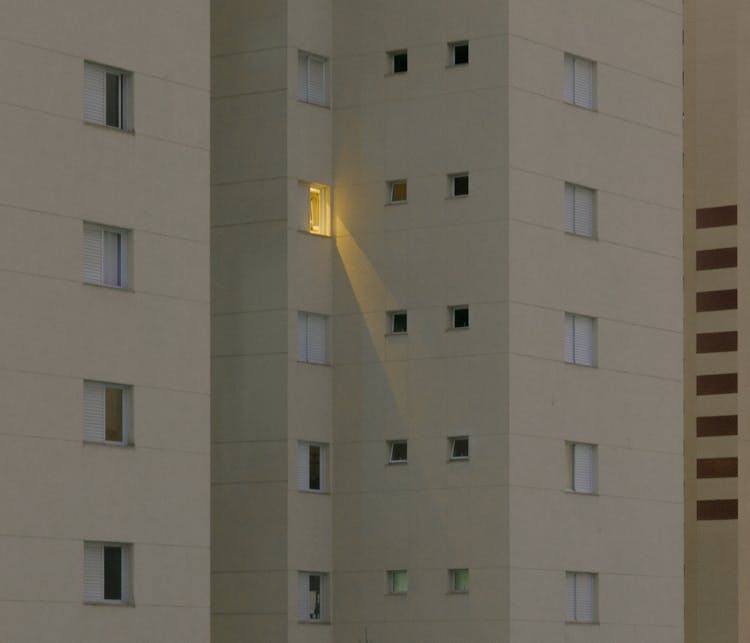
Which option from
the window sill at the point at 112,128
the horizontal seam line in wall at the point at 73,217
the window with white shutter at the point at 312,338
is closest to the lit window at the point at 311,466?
the window with white shutter at the point at 312,338

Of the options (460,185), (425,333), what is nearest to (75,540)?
(425,333)

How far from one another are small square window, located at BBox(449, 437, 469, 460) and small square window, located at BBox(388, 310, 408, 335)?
2894mm

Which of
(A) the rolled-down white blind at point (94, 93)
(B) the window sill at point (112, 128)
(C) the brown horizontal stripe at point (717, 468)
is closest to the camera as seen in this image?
(B) the window sill at point (112, 128)

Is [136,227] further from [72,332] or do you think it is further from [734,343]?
[734,343]

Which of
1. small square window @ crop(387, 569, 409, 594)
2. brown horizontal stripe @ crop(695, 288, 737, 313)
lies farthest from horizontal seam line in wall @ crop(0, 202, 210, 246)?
brown horizontal stripe @ crop(695, 288, 737, 313)

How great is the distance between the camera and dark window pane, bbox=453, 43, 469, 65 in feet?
167

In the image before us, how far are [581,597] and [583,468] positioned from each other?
2923mm

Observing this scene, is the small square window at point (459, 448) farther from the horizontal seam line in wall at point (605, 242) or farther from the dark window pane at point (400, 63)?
the dark window pane at point (400, 63)

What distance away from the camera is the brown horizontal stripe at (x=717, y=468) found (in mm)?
72062

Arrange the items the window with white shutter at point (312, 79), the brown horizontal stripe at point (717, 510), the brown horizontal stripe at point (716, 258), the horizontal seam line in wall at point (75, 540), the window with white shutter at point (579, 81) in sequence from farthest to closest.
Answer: the brown horizontal stripe at point (716, 258), the brown horizontal stripe at point (717, 510), the window with white shutter at point (579, 81), the window with white shutter at point (312, 79), the horizontal seam line in wall at point (75, 540)

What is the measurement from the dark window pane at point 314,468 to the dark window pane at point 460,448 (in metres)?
3.24

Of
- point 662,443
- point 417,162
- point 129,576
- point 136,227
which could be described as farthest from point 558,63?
point 129,576

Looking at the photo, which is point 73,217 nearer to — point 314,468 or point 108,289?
point 108,289

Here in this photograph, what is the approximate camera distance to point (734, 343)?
72.6m
